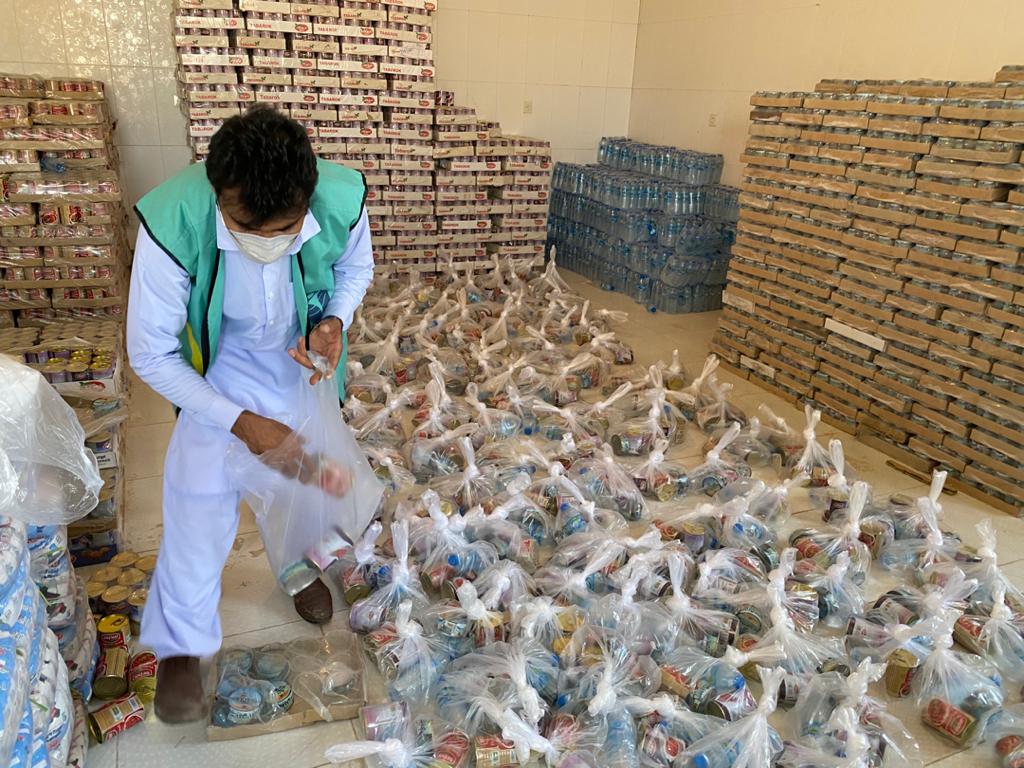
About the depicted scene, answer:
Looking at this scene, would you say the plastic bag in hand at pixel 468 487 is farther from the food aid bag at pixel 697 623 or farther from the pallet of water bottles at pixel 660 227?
the pallet of water bottles at pixel 660 227

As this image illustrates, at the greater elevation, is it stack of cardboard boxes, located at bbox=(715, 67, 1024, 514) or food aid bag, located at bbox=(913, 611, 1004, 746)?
stack of cardboard boxes, located at bbox=(715, 67, 1024, 514)

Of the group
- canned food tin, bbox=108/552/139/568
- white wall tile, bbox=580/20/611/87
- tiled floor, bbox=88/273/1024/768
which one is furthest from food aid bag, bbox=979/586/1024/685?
white wall tile, bbox=580/20/611/87

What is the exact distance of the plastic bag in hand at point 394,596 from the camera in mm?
2051

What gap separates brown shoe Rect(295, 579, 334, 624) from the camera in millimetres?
2107

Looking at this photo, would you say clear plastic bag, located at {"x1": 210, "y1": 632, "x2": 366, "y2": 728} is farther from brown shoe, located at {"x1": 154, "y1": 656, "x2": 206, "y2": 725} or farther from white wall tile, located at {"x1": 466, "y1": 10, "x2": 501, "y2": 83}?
white wall tile, located at {"x1": 466, "y1": 10, "x2": 501, "y2": 83}

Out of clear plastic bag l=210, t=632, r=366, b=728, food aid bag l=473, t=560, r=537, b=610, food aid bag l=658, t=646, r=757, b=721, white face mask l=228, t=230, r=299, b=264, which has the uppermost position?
white face mask l=228, t=230, r=299, b=264

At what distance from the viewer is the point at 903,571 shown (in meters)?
2.52

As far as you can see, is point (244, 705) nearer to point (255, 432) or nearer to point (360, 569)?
point (360, 569)

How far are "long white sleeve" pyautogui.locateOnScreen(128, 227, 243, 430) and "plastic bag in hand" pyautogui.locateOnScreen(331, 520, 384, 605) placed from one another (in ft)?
2.46

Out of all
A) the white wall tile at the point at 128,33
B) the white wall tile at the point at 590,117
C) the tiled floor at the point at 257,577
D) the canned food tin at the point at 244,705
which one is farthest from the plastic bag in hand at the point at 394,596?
the white wall tile at the point at 590,117

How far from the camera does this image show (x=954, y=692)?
189cm

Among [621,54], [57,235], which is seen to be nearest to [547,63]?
[621,54]

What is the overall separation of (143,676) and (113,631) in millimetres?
158

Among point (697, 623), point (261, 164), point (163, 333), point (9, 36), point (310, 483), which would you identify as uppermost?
point (9, 36)
